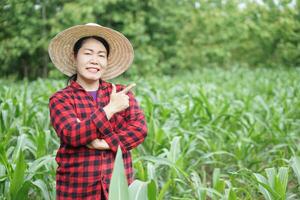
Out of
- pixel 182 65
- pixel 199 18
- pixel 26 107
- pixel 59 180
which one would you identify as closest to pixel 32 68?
pixel 182 65

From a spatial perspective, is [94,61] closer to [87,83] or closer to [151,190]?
[87,83]

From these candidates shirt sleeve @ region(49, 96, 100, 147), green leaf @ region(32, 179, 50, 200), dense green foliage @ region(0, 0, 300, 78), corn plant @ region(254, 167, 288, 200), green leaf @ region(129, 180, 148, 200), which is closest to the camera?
green leaf @ region(129, 180, 148, 200)

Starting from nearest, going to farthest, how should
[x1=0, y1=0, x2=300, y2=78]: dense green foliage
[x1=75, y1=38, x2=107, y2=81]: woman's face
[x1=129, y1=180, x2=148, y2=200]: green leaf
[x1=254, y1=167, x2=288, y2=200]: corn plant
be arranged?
[x1=129, y1=180, x2=148, y2=200]: green leaf → [x1=75, y1=38, x2=107, y2=81]: woman's face → [x1=254, y1=167, x2=288, y2=200]: corn plant → [x1=0, y1=0, x2=300, y2=78]: dense green foliage

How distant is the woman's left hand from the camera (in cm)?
155

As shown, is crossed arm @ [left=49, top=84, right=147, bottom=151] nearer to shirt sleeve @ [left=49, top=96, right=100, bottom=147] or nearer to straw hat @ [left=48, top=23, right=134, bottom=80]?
shirt sleeve @ [left=49, top=96, right=100, bottom=147]

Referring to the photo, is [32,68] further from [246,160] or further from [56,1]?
[246,160]

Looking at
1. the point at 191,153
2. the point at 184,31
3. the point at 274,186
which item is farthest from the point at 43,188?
the point at 184,31

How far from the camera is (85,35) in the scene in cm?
172

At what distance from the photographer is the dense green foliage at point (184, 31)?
10805 millimetres

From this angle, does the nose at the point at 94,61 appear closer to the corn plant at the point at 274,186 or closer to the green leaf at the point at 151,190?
the green leaf at the point at 151,190

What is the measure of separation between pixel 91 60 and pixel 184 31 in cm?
1340

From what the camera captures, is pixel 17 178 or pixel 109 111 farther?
pixel 17 178

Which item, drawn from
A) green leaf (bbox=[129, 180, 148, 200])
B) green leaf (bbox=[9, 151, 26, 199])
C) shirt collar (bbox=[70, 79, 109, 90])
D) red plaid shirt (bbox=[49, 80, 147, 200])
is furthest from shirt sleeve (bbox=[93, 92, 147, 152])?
green leaf (bbox=[9, 151, 26, 199])

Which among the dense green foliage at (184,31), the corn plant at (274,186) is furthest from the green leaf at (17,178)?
the dense green foliage at (184,31)
